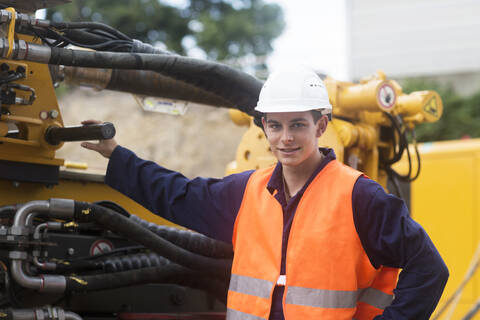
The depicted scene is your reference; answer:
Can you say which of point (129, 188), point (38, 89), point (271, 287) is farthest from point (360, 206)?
point (38, 89)

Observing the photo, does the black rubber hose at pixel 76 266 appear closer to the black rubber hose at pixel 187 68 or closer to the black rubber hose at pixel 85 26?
the black rubber hose at pixel 187 68

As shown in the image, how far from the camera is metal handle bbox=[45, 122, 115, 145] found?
9.93 ft

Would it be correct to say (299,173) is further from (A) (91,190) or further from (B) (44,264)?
(A) (91,190)

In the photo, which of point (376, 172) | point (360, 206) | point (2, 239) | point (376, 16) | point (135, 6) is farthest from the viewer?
point (376, 16)

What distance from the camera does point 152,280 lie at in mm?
3463

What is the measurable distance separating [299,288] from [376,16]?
1848 centimetres

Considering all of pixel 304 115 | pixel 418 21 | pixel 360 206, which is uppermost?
pixel 418 21

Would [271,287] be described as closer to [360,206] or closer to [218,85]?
[360,206]

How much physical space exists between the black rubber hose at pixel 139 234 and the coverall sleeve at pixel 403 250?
3.81 ft

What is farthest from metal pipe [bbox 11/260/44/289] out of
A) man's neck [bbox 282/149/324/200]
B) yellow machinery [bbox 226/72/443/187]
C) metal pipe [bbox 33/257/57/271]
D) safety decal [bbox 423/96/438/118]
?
safety decal [bbox 423/96/438/118]

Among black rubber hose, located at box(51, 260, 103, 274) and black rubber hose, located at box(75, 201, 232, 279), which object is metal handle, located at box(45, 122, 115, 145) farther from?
black rubber hose, located at box(51, 260, 103, 274)

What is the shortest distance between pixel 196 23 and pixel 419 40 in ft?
22.0

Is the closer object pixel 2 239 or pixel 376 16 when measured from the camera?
pixel 2 239

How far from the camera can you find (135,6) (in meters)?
18.3
